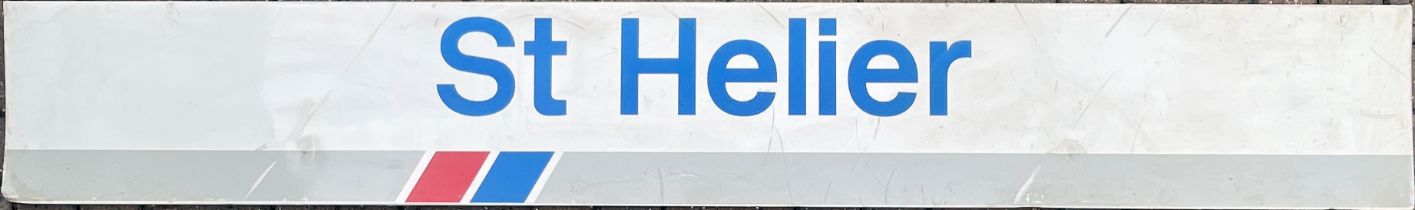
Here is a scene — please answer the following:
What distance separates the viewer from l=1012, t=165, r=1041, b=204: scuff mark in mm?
1747

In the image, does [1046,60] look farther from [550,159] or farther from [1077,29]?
[550,159]

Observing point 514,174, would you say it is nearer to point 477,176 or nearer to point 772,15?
point 477,176

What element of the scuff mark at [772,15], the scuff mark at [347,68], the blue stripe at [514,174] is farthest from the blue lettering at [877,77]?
the scuff mark at [347,68]

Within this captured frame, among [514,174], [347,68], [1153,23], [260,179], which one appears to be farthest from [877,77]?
[260,179]

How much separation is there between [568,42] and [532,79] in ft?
0.33

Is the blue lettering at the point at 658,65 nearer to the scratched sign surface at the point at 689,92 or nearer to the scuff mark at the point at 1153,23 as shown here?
the scratched sign surface at the point at 689,92

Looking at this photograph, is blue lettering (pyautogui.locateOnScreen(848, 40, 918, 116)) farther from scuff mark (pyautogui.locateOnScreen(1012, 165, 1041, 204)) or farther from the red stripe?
the red stripe

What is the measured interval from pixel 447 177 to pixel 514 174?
0.13 meters

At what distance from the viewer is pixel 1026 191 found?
5.74 feet

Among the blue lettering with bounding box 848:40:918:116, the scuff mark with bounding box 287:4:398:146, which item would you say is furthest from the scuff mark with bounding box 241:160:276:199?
the blue lettering with bounding box 848:40:918:116

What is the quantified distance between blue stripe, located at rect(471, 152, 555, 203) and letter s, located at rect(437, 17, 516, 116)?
104 mm

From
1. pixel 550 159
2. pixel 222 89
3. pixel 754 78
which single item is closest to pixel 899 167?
pixel 754 78

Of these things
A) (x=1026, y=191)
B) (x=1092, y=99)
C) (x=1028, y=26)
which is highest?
(x=1028, y=26)

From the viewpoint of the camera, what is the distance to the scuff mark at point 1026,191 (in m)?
1.75
